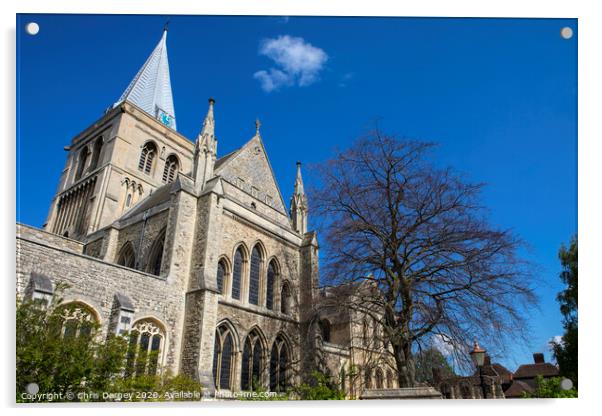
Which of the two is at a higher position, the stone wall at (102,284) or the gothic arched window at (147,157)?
the gothic arched window at (147,157)

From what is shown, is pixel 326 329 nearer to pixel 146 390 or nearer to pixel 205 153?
pixel 205 153

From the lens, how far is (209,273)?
40.5 ft

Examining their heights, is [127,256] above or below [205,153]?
below

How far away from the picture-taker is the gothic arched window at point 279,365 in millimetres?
14414

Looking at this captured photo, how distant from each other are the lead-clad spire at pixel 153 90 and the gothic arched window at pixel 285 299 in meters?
16.7

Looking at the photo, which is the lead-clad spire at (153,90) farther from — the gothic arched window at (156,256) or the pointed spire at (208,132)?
the gothic arched window at (156,256)

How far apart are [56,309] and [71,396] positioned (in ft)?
5.71

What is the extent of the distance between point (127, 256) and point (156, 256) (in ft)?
6.81

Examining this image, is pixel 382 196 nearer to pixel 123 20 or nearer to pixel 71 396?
pixel 123 20

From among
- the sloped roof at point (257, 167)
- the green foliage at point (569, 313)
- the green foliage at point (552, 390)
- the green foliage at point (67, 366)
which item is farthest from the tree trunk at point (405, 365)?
the sloped roof at point (257, 167)

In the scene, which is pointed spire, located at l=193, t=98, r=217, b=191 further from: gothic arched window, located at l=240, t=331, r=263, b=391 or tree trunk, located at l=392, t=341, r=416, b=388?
tree trunk, located at l=392, t=341, r=416, b=388

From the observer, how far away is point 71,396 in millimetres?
6289

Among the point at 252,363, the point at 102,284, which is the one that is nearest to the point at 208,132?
the point at 102,284

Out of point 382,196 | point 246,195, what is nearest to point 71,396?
point 382,196
